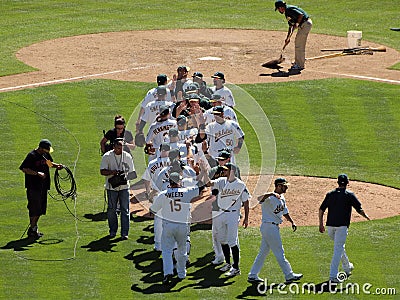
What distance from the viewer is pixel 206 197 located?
64.1 feet

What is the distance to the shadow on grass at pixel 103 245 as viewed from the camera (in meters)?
16.9

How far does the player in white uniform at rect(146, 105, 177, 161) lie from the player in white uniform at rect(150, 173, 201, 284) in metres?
2.94

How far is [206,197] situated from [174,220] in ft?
13.6

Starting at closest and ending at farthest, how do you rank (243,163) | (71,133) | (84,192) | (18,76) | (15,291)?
(15,291), (84,192), (243,163), (71,133), (18,76)

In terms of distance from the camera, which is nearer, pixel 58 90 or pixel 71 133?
pixel 71 133

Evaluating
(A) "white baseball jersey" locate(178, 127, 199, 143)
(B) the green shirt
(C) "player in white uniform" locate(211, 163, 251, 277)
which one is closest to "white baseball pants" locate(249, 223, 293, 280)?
(C) "player in white uniform" locate(211, 163, 251, 277)

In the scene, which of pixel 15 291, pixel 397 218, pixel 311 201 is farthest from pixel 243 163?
pixel 15 291

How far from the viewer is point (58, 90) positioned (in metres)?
26.5

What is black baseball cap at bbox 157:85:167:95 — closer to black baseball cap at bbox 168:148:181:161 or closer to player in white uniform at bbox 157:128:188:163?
player in white uniform at bbox 157:128:188:163

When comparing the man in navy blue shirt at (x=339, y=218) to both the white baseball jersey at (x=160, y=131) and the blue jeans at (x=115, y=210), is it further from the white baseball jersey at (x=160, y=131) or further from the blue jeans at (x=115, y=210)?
the white baseball jersey at (x=160, y=131)

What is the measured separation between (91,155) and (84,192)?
7.73 feet

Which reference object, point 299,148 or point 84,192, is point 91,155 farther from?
point 299,148

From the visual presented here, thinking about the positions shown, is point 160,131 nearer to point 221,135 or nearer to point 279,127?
point 221,135

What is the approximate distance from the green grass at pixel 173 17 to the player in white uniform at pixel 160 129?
1351cm
